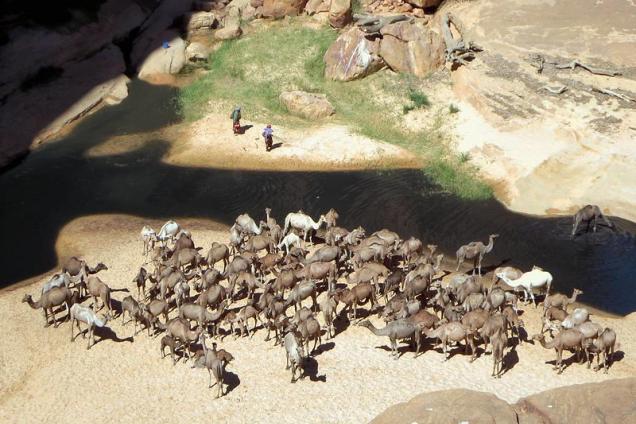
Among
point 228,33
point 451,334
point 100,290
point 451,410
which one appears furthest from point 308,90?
point 451,410

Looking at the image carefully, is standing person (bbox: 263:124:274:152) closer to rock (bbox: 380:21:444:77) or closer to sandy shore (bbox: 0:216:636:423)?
rock (bbox: 380:21:444:77)

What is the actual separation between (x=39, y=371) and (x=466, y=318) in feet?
48.4

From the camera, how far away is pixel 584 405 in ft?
58.7

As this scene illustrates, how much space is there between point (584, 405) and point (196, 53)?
41.6 m

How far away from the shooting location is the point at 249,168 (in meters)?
40.5

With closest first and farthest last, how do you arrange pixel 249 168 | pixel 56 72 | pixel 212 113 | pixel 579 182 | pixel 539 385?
1. pixel 539 385
2. pixel 579 182
3. pixel 249 168
4. pixel 212 113
5. pixel 56 72

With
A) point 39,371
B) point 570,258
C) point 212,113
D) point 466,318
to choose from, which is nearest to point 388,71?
point 212,113

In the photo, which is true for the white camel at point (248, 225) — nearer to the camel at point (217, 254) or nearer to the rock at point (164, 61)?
the camel at point (217, 254)

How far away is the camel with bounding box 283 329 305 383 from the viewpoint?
864 inches

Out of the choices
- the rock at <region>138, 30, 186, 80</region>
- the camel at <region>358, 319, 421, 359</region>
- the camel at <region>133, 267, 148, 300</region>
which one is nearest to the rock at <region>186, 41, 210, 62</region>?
the rock at <region>138, 30, 186, 80</region>

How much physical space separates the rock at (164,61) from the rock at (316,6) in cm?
1006

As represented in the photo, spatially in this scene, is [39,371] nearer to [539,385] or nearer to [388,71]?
[539,385]

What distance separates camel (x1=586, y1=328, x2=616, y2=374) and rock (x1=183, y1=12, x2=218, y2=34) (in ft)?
139

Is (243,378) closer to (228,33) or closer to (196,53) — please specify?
(196,53)
